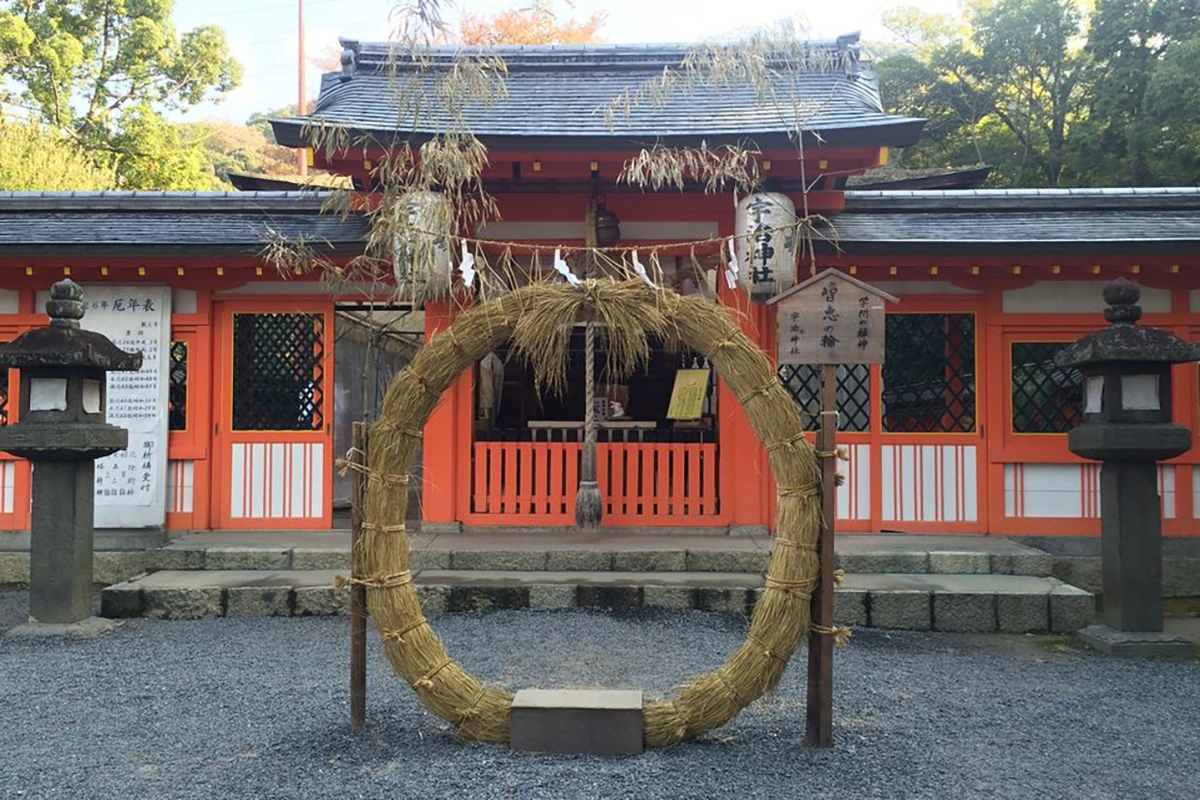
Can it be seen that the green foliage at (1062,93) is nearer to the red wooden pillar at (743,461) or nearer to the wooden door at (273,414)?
the red wooden pillar at (743,461)

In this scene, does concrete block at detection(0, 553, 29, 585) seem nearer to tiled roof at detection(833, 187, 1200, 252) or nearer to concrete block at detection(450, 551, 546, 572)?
concrete block at detection(450, 551, 546, 572)

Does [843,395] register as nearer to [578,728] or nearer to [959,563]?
[959,563]

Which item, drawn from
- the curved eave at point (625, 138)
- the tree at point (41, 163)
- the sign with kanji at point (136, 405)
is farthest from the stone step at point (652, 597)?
the tree at point (41, 163)

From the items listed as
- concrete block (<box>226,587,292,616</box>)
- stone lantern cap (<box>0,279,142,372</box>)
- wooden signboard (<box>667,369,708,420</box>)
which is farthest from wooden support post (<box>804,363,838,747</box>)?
stone lantern cap (<box>0,279,142,372</box>)

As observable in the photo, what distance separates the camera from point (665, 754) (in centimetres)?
354

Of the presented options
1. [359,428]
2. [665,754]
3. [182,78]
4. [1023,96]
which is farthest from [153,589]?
[1023,96]

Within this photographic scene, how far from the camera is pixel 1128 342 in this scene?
5523 millimetres

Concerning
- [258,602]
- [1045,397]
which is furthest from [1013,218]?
[258,602]

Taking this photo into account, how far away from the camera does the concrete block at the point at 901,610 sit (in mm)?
5973

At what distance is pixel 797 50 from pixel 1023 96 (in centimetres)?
1793

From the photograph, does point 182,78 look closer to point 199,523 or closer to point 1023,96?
point 199,523

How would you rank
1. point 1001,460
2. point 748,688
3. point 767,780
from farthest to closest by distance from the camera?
1. point 1001,460
2. point 748,688
3. point 767,780

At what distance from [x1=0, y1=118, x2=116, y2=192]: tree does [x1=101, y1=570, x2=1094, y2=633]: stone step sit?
13469mm

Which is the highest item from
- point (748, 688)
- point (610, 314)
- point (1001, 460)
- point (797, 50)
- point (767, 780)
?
point (797, 50)
